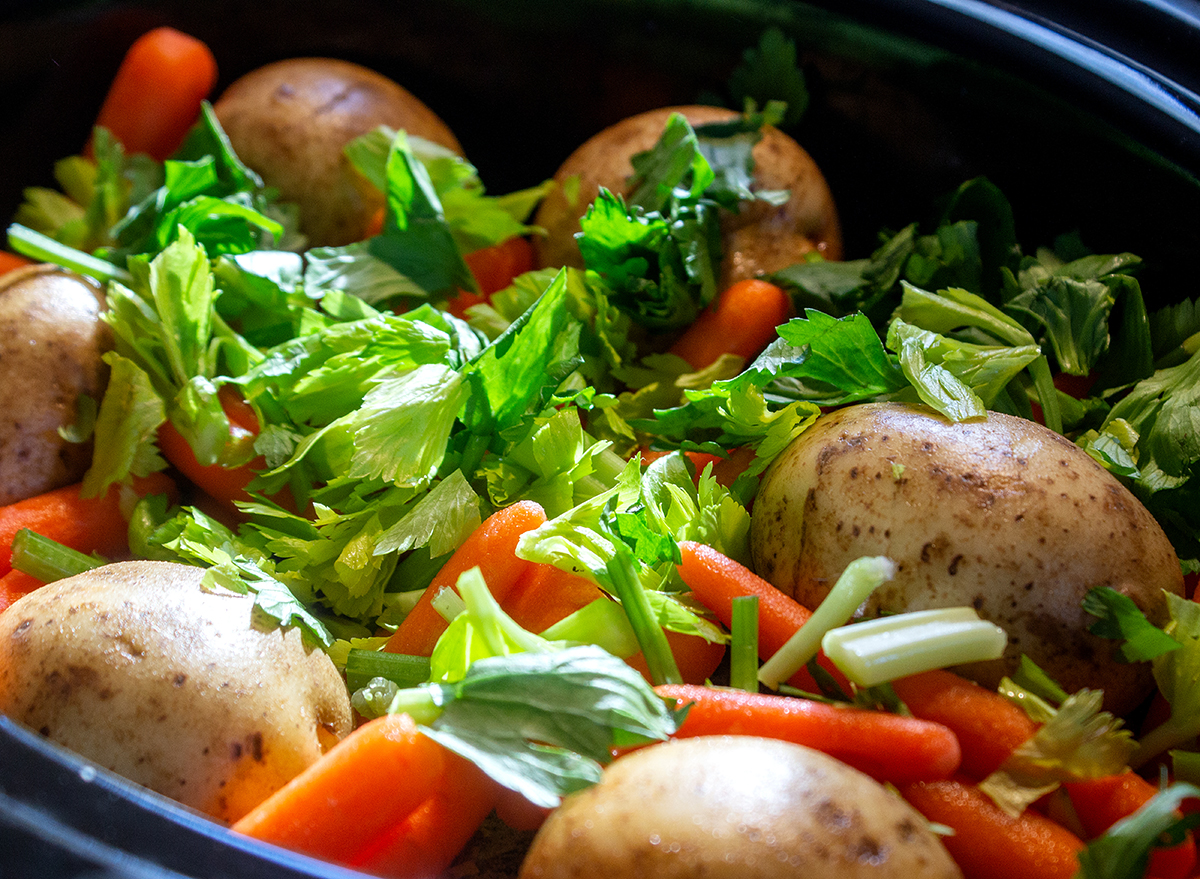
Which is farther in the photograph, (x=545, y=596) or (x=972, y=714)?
(x=545, y=596)

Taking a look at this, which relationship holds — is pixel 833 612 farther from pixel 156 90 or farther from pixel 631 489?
pixel 156 90

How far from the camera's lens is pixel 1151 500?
3.89ft

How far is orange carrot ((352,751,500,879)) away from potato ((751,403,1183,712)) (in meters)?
0.43

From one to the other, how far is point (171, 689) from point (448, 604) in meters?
0.30

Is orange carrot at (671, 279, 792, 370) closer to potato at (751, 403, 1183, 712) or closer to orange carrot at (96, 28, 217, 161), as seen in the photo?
potato at (751, 403, 1183, 712)

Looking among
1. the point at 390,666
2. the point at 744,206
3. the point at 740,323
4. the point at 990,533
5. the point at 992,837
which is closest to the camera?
the point at 992,837

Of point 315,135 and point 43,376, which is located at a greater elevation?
point 315,135

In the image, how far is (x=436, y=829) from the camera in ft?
3.27

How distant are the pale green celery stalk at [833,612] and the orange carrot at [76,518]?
3.21 feet

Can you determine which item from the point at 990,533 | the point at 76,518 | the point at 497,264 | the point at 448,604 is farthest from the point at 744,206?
the point at 76,518

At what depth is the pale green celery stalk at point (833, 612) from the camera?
0.97m

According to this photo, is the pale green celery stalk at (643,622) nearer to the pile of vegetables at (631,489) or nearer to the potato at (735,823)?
the pile of vegetables at (631,489)

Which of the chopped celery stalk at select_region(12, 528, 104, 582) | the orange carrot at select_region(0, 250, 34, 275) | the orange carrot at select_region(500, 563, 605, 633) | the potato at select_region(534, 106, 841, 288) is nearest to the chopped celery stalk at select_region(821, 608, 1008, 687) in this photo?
the orange carrot at select_region(500, 563, 605, 633)

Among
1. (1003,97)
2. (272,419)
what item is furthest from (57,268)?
(1003,97)
